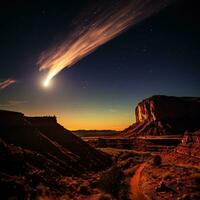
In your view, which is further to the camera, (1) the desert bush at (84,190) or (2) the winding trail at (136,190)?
(2) the winding trail at (136,190)

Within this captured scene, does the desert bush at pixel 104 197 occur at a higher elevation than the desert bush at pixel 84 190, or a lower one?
lower

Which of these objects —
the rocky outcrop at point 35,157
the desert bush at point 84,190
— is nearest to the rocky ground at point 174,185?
the desert bush at point 84,190

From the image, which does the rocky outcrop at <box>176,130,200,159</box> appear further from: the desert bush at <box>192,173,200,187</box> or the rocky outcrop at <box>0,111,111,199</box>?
the rocky outcrop at <box>0,111,111,199</box>

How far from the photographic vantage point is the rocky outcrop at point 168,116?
13688 centimetres

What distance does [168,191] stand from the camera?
36531 mm

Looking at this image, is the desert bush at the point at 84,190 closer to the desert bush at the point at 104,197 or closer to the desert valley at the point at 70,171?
the desert valley at the point at 70,171

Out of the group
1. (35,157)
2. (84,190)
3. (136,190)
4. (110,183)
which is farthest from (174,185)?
(35,157)

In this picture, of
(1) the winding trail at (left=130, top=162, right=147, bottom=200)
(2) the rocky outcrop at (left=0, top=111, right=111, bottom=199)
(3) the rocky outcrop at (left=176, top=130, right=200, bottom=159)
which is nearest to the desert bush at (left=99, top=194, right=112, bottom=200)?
(1) the winding trail at (left=130, top=162, right=147, bottom=200)

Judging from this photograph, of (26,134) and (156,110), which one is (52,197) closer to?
(26,134)

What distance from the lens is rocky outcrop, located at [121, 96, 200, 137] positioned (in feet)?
449

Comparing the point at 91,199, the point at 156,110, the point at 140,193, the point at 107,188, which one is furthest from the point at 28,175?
the point at 156,110

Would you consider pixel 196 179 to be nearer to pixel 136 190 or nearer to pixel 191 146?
pixel 136 190

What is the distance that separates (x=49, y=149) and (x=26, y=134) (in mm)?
5953

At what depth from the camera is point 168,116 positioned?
155125 millimetres
